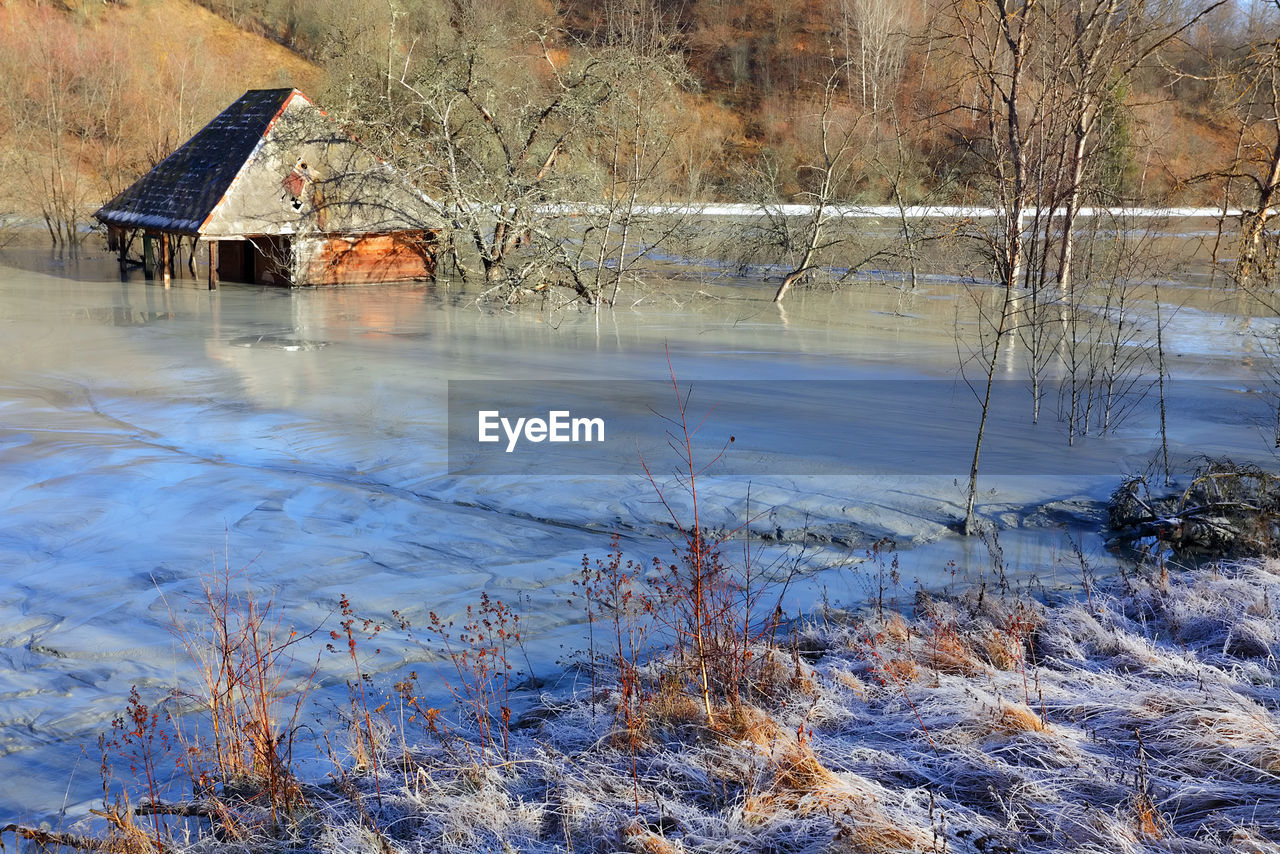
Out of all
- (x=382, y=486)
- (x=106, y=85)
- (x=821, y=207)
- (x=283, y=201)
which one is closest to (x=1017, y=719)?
(x=382, y=486)

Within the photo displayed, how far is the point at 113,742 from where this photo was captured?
4762 mm

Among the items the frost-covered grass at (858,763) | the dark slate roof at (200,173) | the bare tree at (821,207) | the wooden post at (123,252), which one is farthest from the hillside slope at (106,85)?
the frost-covered grass at (858,763)

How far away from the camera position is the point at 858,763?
14.4ft

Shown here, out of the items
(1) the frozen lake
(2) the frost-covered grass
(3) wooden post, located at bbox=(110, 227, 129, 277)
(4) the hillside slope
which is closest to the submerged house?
(3) wooden post, located at bbox=(110, 227, 129, 277)

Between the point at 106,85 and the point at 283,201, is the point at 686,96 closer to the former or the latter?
the point at 106,85

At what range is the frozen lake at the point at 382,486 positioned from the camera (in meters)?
6.28

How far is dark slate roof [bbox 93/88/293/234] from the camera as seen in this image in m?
20.6

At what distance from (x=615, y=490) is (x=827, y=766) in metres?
4.55

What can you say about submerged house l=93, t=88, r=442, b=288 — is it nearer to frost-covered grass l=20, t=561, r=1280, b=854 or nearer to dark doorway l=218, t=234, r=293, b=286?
dark doorway l=218, t=234, r=293, b=286

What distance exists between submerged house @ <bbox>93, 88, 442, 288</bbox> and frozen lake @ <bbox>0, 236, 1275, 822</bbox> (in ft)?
15.7

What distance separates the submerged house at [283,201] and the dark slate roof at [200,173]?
1.1 inches

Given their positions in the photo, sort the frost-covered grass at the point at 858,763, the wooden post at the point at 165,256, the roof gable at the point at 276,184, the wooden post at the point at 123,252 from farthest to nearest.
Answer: the wooden post at the point at 123,252 < the wooden post at the point at 165,256 < the roof gable at the point at 276,184 < the frost-covered grass at the point at 858,763

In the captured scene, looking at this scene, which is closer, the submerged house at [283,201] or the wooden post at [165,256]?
the submerged house at [283,201]

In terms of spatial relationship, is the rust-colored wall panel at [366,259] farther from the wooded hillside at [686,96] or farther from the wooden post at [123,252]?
the wooden post at [123,252]
